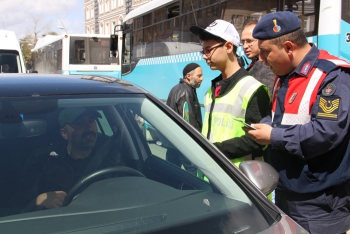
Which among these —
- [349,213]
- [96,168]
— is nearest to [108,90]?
[96,168]

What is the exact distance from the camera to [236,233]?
5.25 feet

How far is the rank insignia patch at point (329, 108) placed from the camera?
6.57ft

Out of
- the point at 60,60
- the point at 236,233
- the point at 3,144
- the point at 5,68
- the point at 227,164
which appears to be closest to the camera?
the point at 236,233

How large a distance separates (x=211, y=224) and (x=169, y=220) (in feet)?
0.55

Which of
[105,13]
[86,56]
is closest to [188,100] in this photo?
[86,56]

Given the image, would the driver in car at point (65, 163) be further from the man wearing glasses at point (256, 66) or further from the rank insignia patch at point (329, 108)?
the man wearing glasses at point (256, 66)

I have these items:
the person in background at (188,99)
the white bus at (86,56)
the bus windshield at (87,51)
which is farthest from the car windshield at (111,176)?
the bus windshield at (87,51)

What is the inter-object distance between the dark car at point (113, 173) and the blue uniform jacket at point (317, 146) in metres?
0.22

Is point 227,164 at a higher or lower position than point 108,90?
lower

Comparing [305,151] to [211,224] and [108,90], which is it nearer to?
[211,224]

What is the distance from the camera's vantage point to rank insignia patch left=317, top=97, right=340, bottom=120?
200cm

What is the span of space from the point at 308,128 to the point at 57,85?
1271mm

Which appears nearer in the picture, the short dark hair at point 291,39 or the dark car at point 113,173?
the dark car at point 113,173

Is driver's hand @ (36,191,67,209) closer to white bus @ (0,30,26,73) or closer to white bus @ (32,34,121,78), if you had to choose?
white bus @ (0,30,26,73)
